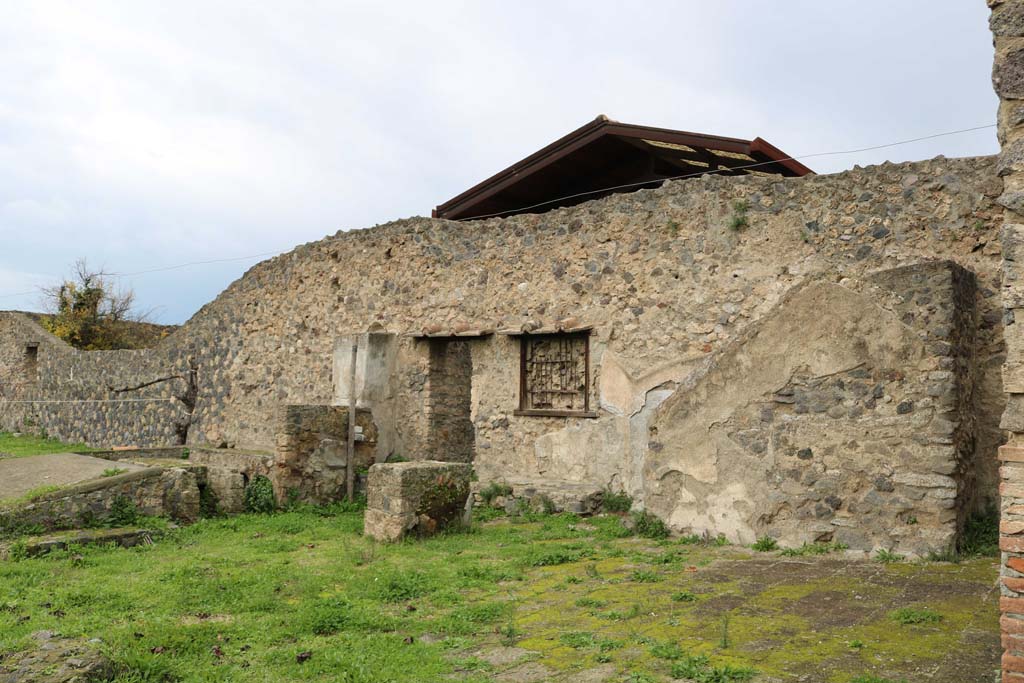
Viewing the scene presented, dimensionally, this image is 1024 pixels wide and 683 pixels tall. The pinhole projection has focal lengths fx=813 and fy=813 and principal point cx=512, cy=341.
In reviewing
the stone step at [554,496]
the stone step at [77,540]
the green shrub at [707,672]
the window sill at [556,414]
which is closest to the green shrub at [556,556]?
the stone step at [554,496]

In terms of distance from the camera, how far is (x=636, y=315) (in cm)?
852

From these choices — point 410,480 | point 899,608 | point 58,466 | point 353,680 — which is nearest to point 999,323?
point 899,608

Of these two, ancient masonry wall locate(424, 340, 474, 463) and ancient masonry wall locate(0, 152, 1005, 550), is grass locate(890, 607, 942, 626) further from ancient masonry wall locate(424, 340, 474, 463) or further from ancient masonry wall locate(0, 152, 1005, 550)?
ancient masonry wall locate(424, 340, 474, 463)

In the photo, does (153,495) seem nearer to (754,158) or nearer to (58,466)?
(58,466)

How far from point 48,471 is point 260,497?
190 cm

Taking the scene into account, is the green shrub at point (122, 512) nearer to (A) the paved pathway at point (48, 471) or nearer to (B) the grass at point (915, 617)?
(A) the paved pathway at point (48, 471)

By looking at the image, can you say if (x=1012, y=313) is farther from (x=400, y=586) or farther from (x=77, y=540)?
(x=77, y=540)

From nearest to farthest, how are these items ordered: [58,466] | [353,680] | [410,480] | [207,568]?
[353,680]
[207,568]
[410,480]
[58,466]

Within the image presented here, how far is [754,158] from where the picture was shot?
10852 mm

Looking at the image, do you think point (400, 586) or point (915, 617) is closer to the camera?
point (915, 617)

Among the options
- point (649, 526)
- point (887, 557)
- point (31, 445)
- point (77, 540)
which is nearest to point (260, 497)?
point (77, 540)

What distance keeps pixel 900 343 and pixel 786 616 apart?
8.02 feet

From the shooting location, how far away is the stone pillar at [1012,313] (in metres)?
2.96

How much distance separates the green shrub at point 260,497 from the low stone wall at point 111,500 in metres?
0.67
